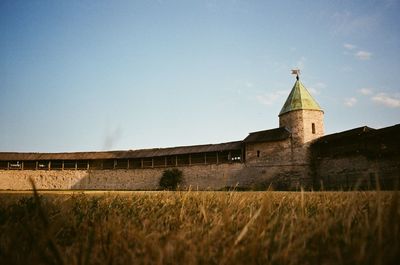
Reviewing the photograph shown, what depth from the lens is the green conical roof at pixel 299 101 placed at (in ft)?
77.5

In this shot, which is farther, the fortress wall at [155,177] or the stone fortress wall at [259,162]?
the fortress wall at [155,177]

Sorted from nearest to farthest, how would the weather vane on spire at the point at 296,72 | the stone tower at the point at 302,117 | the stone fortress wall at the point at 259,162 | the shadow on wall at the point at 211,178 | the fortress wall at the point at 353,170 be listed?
the fortress wall at the point at 353,170 → the stone fortress wall at the point at 259,162 → the shadow on wall at the point at 211,178 → the stone tower at the point at 302,117 → the weather vane on spire at the point at 296,72

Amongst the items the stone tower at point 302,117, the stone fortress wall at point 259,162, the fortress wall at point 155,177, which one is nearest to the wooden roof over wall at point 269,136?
the stone fortress wall at point 259,162

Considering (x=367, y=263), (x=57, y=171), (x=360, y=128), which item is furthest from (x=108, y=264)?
(x=57, y=171)

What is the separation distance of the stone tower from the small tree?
1041 cm

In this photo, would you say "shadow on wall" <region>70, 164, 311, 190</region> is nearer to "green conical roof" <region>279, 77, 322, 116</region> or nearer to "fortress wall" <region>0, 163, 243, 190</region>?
"fortress wall" <region>0, 163, 243, 190</region>

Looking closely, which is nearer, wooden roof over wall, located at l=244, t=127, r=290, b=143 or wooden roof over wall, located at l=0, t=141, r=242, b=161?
wooden roof over wall, located at l=244, t=127, r=290, b=143

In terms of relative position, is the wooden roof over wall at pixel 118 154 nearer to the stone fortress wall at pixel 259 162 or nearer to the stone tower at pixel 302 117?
the stone fortress wall at pixel 259 162

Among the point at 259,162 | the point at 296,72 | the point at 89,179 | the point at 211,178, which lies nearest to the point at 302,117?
the point at 259,162

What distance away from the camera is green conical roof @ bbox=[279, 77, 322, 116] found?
23.6 meters

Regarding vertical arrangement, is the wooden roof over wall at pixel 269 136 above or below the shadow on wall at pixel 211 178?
above

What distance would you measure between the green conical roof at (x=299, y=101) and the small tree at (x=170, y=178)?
11.0m

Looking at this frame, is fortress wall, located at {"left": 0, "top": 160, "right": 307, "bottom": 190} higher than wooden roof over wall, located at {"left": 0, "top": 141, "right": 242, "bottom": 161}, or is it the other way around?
wooden roof over wall, located at {"left": 0, "top": 141, "right": 242, "bottom": 161}

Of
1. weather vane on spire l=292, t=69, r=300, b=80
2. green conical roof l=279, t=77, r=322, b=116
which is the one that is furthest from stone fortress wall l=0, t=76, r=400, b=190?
weather vane on spire l=292, t=69, r=300, b=80
